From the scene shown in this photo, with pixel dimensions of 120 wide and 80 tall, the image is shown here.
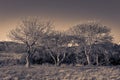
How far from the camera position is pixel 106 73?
40000 millimetres

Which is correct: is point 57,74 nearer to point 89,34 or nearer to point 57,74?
point 57,74

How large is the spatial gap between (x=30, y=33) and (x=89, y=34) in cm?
1765

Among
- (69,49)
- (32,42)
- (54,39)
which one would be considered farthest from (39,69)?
(69,49)

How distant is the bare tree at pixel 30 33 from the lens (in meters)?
47.7

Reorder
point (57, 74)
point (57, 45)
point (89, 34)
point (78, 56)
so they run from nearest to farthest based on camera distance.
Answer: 1. point (57, 74)
2. point (57, 45)
3. point (89, 34)
4. point (78, 56)

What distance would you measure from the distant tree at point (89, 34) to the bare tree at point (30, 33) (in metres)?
13.5

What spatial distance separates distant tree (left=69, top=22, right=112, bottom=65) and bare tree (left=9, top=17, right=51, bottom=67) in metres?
13.5

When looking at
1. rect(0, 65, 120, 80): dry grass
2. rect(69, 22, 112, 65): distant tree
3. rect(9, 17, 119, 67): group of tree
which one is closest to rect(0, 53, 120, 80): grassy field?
rect(0, 65, 120, 80): dry grass

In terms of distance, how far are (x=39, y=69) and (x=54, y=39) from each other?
17.7m

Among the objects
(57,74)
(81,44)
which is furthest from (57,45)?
(57,74)

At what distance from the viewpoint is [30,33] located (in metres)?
48.0

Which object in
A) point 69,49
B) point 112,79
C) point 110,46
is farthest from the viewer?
point 110,46

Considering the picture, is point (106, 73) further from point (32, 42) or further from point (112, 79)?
point (32, 42)

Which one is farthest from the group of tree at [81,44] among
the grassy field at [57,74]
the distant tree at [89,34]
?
the grassy field at [57,74]
